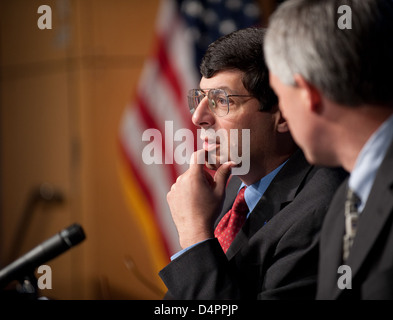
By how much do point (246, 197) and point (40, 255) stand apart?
646 mm

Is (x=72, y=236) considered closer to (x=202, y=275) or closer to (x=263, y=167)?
(x=202, y=275)

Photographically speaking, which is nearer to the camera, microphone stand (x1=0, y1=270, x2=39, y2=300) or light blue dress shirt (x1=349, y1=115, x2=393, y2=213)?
light blue dress shirt (x1=349, y1=115, x2=393, y2=213)

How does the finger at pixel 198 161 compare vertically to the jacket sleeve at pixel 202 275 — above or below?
above

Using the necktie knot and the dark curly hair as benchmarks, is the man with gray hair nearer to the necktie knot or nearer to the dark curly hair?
the necktie knot

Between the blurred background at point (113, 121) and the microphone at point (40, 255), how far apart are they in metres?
2.56

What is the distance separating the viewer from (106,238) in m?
4.15

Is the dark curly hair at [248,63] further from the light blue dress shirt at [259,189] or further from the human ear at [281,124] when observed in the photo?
the light blue dress shirt at [259,189]

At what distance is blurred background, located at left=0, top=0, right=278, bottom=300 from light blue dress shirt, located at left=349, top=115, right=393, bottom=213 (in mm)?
3060

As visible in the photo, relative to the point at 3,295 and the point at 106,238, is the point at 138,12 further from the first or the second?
the point at 3,295

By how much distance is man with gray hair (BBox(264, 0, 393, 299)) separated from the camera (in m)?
0.93

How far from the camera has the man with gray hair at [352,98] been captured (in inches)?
36.7
